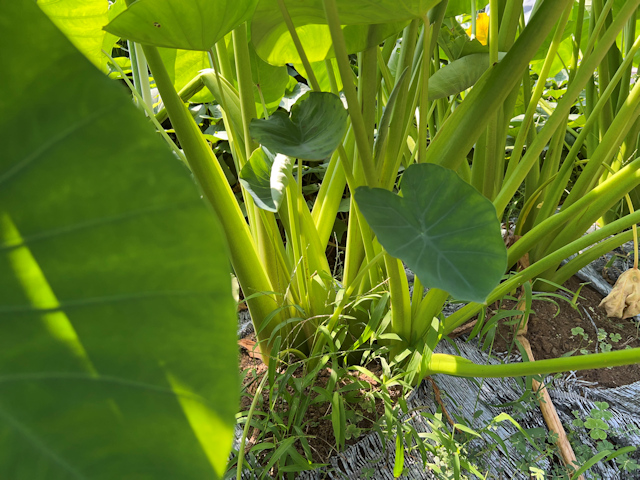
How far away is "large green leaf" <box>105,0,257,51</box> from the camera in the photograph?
0.48 metres

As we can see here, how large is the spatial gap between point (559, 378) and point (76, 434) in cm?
103

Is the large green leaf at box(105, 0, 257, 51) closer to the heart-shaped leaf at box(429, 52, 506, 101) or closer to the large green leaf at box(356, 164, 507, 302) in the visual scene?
the large green leaf at box(356, 164, 507, 302)

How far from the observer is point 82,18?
0.84m

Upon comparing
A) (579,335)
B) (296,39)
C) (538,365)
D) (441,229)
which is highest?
(296,39)

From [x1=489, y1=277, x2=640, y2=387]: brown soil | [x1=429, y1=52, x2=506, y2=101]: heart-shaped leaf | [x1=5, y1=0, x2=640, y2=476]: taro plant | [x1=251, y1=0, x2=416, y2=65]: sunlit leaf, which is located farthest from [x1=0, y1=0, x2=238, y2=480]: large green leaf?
[x1=489, y1=277, x2=640, y2=387]: brown soil

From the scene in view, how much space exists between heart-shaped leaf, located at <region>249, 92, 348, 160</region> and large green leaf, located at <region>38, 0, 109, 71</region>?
46 cm

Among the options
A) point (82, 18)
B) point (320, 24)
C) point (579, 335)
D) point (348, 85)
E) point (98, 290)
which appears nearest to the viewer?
point (98, 290)

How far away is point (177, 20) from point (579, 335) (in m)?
1.13

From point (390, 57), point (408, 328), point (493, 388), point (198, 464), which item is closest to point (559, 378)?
point (493, 388)

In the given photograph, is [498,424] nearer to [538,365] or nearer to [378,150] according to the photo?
[538,365]

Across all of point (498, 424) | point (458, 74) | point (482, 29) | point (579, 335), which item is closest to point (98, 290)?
point (458, 74)

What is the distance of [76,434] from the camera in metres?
0.16

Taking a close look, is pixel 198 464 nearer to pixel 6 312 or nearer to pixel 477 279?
pixel 6 312

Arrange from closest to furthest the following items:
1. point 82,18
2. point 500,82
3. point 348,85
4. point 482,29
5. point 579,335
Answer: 1. point 348,85
2. point 500,82
3. point 82,18
4. point 579,335
5. point 482,29
